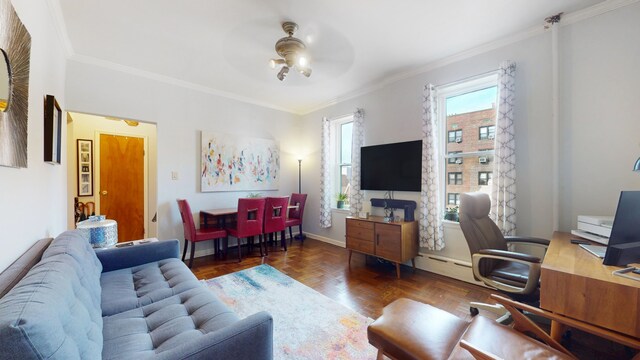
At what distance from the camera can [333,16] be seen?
216 centimetres

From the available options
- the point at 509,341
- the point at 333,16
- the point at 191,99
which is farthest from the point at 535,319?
the point at 191,99

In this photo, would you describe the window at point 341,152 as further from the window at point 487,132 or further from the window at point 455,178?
the window at point 487,132

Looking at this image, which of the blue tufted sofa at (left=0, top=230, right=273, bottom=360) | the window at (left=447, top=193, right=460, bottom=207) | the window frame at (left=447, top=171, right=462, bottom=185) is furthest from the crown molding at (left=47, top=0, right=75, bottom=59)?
the window at (left=447, top=193, right=460, bottom=207)

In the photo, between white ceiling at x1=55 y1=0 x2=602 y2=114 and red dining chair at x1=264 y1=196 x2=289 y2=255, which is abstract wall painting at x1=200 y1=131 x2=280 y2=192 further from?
white ceiling at x1=55 y1=0 x2=602 y2=114

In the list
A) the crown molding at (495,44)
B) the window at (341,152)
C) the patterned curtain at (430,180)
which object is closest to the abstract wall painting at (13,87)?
the patterned curtain at (430,180)

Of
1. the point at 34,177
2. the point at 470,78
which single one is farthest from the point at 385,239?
the point at 34,177

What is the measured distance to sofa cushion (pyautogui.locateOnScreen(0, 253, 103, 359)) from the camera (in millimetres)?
572

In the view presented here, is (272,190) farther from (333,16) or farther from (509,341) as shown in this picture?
(509,341)

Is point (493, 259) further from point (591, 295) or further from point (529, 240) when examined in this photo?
point (591, 295)

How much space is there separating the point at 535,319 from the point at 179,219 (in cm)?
426

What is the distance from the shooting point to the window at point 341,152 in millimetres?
4402

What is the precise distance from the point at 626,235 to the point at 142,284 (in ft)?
9.80

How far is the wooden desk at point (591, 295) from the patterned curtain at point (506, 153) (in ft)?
3.67

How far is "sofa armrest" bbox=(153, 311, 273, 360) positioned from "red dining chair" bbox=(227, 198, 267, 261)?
2.55 m
